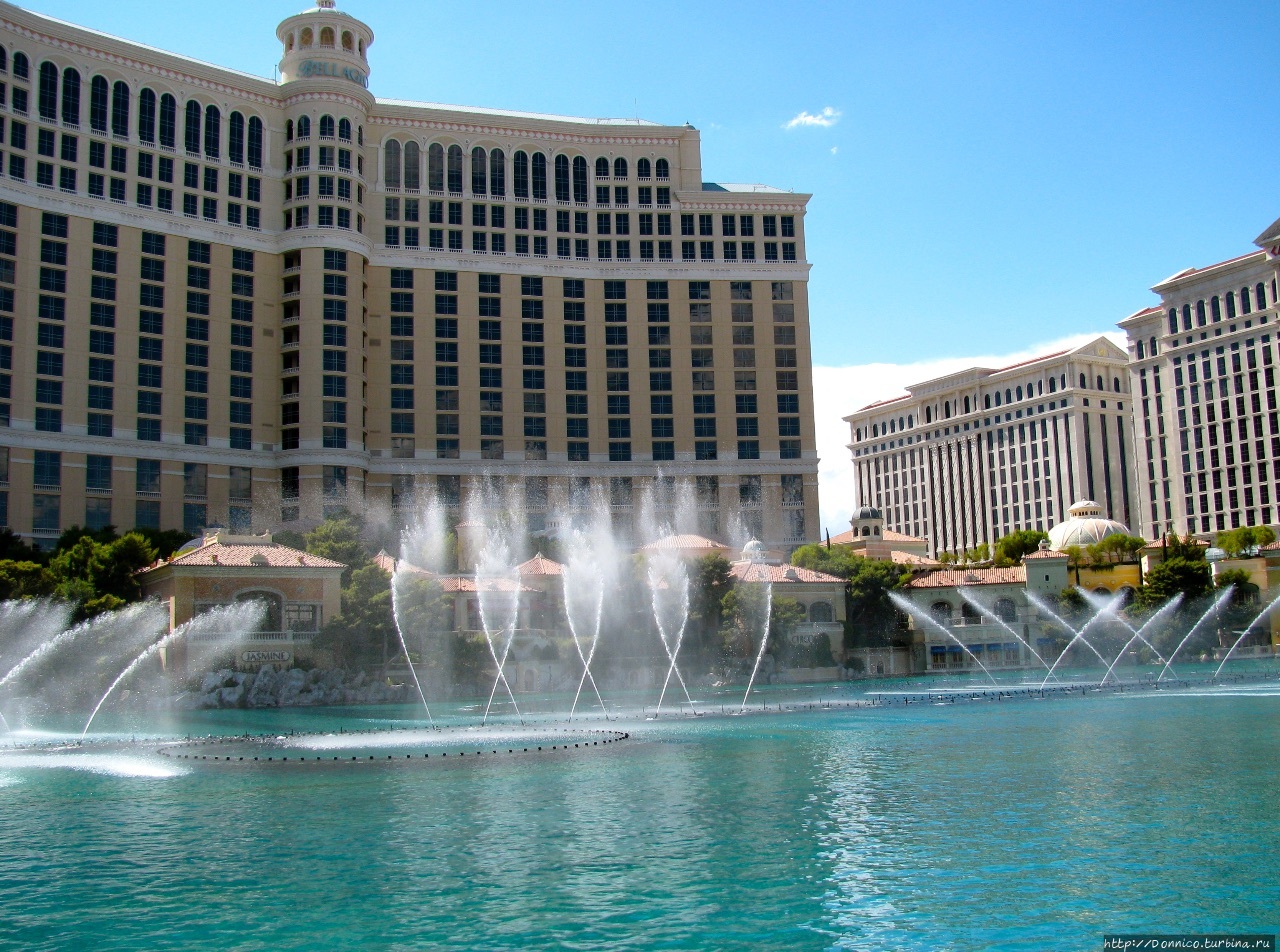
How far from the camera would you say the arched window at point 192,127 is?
112 m

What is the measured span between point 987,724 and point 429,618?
4232 cm

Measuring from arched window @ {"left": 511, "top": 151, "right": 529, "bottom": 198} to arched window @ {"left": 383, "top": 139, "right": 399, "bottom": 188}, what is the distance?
11876 millimetres

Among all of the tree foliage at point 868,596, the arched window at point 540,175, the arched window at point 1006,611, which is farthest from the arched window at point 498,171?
the arched window at point 1006,611

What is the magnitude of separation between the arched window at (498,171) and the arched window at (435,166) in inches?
203

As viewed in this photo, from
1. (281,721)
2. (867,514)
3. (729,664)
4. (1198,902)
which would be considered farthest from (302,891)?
(867,514)

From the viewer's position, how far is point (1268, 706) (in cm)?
4784

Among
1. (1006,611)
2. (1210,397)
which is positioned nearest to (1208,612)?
Answer: (1006,611)

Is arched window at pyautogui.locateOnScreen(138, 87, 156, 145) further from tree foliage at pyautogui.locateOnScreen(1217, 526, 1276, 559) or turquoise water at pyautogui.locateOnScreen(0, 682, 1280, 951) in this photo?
tree foliage at pyautogui.locateOnScreen(1217, 526, 1276, 559)

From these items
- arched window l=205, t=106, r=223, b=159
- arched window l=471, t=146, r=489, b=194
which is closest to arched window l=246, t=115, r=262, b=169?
arched window l=205, t=106, r=223, b=159

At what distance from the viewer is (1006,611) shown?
108500mm

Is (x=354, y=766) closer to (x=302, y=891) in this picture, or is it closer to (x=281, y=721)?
(x=302, y=891)

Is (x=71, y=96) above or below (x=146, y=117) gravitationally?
above

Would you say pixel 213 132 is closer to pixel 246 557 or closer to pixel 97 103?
pixel 97 103

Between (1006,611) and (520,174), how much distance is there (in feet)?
213
